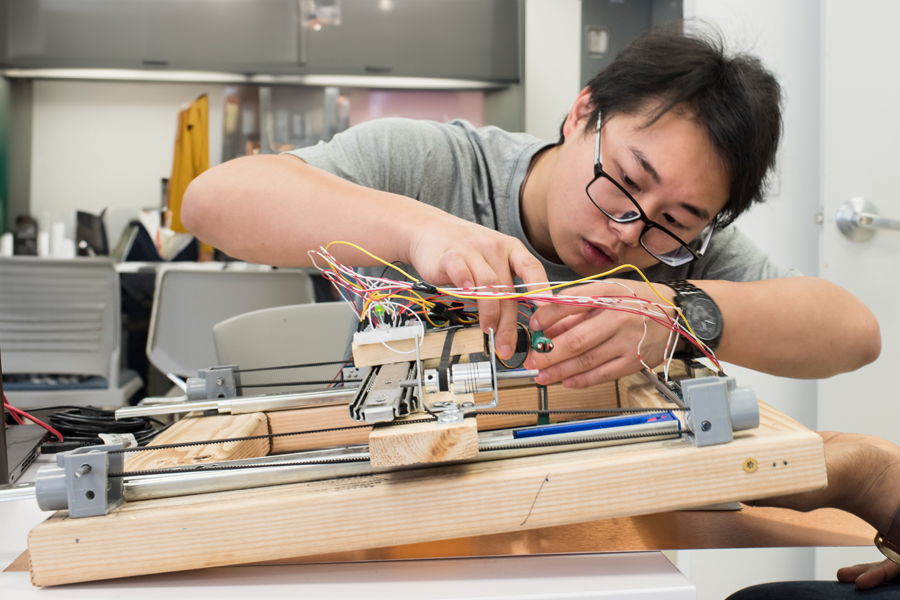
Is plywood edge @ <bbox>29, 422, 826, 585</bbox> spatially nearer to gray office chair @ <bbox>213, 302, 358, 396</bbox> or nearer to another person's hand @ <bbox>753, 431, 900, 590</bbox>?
another person's hand @ <bbox>753, 431, 900, 590</bbox>

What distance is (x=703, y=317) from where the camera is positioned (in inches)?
29.4

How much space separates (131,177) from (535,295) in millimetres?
4401

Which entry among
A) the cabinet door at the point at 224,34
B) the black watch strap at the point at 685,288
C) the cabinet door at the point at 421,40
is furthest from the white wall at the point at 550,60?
the black watch strap at the point at 685,288

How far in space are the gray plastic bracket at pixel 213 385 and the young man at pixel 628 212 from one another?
168 millimetres

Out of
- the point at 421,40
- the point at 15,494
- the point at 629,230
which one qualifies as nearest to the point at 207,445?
the point at 15,494

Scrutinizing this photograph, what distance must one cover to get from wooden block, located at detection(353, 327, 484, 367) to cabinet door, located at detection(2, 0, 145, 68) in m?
4.03

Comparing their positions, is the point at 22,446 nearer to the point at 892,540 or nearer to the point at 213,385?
the point at 213,385

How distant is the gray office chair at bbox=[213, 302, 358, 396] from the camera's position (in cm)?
144

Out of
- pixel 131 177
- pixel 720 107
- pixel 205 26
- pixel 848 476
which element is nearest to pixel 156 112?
pixel 131 177

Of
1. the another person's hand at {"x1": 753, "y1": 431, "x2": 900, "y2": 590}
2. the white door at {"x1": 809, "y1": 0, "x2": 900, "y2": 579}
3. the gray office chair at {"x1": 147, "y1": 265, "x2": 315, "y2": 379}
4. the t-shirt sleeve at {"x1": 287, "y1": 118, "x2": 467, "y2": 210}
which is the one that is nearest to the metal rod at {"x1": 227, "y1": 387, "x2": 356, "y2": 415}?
the t-shirt sleeve at {"x1": 287, "y1": 118, "x2": 467, "y2": 210}

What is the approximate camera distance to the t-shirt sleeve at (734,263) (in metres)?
1.12

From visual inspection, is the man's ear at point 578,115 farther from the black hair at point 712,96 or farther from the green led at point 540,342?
the green led at point 540,342

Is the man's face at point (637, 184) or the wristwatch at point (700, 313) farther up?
the man's face at point (637, 184)

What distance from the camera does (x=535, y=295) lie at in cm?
60
